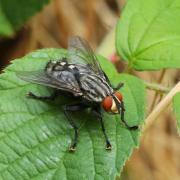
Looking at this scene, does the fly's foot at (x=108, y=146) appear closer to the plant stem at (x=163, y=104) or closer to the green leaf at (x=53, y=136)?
the green leaf at (x=53, y=136)

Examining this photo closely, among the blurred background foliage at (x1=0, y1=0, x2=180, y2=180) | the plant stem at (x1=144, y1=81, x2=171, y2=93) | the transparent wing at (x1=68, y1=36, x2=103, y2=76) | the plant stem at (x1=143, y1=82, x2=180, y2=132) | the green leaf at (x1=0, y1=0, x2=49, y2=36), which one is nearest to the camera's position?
the plant stem at (x1=143, y1=82, x2=180, y2=132)

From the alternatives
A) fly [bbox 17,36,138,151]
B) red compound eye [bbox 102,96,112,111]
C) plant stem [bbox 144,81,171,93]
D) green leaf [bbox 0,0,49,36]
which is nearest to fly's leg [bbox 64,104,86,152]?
fly [bbox 17,36,138,151]

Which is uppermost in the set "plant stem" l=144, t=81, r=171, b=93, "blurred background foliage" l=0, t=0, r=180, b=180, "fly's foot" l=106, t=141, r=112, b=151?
"plant stem" l=144, t=81, r=171, b=93

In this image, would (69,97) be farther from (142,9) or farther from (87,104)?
(142,9)

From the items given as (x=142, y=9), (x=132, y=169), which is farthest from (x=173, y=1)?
(x=132, y=169)

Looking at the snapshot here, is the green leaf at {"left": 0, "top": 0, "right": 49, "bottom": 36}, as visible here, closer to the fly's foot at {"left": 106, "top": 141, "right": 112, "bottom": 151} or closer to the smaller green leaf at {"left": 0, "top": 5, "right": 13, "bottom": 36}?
the smaller green leaf at {"left": 0, "top": 5, "right": 13, "bottom": 36}

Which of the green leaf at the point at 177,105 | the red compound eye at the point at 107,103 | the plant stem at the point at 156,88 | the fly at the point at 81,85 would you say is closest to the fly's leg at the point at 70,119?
the fly at the point at 81,85
